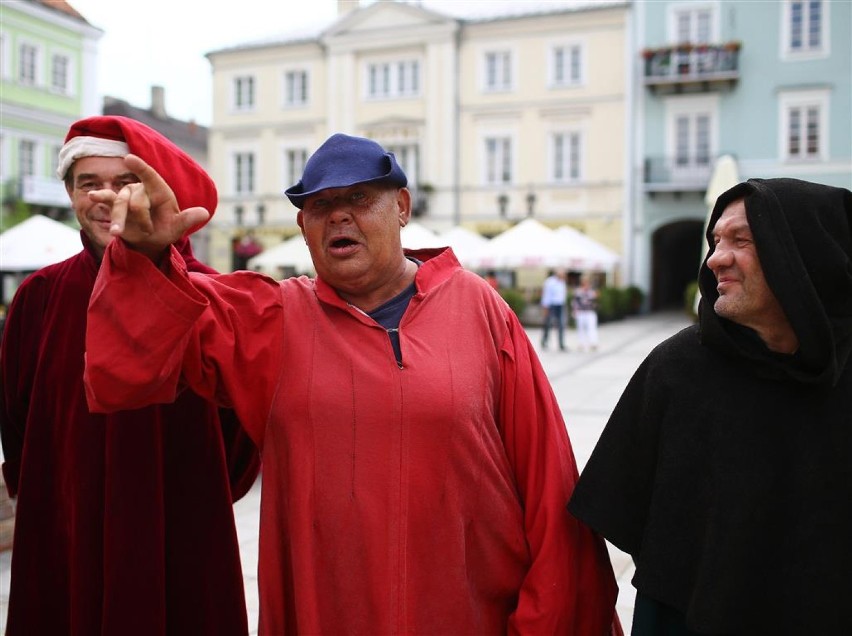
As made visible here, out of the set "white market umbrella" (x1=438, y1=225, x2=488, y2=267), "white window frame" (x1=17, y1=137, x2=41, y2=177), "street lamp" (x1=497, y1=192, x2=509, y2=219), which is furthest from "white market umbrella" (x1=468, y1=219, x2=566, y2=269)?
"white window frame" (x1=17, y1=137, x2=41, y2=177)

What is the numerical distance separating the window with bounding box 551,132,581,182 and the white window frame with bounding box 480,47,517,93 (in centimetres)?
227

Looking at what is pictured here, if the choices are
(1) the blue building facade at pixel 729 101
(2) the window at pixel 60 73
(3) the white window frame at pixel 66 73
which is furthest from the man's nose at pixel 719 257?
(2) the window at pixel 60 73

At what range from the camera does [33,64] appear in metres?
25.1

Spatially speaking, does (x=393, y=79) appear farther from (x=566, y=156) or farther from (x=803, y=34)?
(x=803, y=34)

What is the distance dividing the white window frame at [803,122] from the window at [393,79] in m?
11.3

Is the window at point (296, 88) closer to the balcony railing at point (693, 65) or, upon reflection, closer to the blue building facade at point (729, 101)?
the blue building facade at point (729, 101)

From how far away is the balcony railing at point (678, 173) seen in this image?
974 inches

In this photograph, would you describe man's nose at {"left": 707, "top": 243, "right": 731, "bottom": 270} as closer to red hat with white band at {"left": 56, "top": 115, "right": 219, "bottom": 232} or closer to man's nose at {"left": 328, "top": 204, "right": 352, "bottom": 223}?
man's nose at {"left": 328, "top": 204, "right": 352, "bottom": 223}

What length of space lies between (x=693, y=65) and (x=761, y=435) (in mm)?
24488

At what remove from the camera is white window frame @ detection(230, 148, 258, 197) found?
30.8 m

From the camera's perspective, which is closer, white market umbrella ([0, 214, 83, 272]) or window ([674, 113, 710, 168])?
white market umbrella ([0, 214, 83, 272])

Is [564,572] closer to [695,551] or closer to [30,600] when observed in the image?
[695,551]

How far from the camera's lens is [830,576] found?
1.76 meters

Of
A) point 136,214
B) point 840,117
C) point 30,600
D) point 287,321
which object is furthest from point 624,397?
point 840,117
